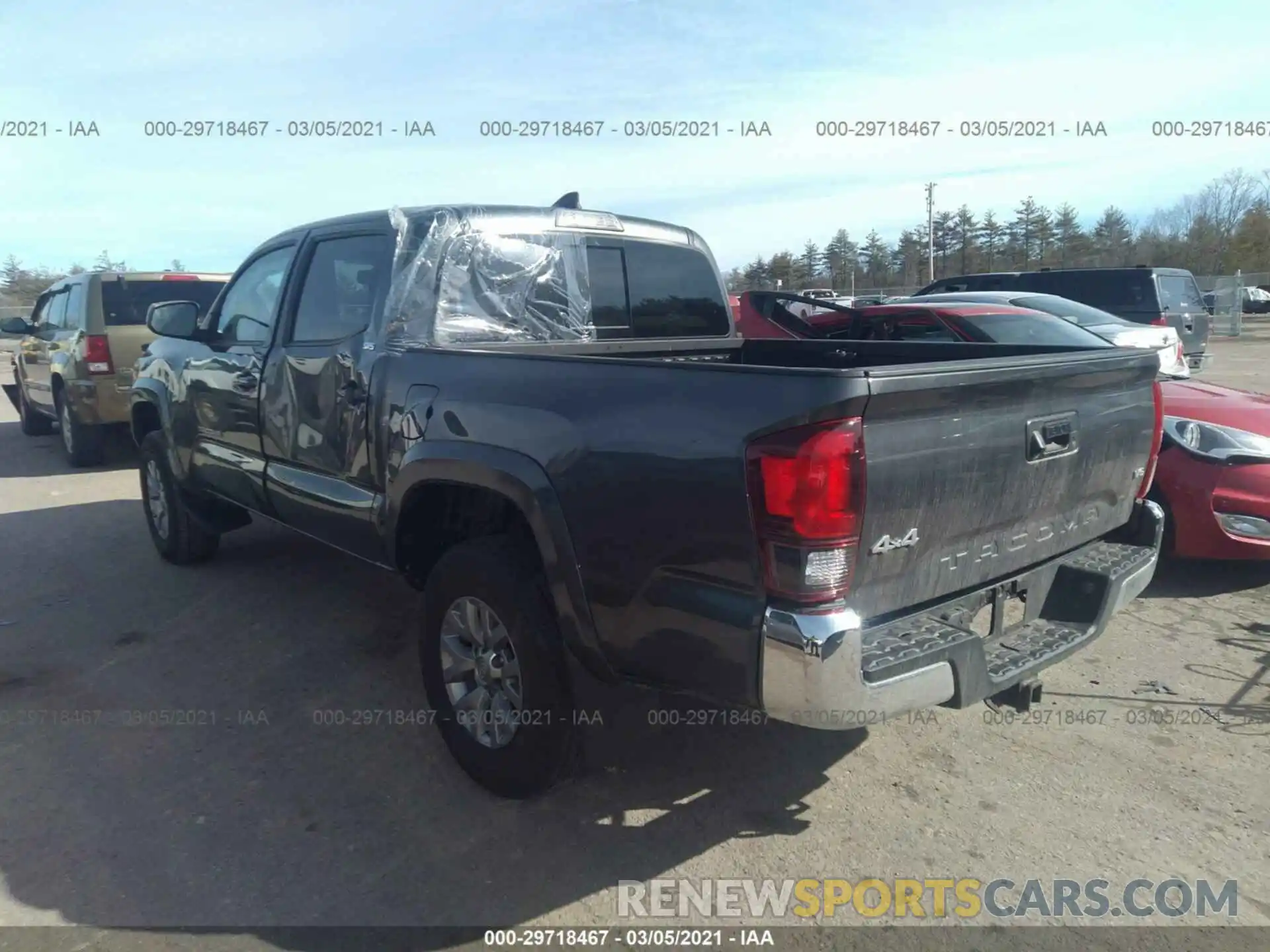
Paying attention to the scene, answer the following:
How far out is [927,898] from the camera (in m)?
2.83

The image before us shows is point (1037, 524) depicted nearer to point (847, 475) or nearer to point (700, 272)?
point (847, 475)

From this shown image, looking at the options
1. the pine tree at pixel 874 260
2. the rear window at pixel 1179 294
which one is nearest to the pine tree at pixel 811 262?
the pine tree at pixel 874 260

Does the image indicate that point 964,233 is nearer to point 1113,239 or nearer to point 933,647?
point 1113,239

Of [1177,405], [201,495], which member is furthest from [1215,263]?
[201,495]

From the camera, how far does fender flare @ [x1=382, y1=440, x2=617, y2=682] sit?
2.89m

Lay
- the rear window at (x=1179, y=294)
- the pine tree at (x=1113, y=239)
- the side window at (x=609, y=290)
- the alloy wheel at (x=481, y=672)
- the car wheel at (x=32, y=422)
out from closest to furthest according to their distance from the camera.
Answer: the alloy wheel at (x=481, y=672) < the side window at (x=609, y=290) < the car wheel at (x=32, y=422) < the rear window at (x=1179, y=294) < the pine tree at (x=1113, y=239)

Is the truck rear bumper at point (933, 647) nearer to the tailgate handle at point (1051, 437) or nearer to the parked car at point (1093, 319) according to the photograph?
the tailgate handle at point (1051, 437)

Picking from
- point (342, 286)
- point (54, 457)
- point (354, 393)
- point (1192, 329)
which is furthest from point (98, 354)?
point (1192, 329)

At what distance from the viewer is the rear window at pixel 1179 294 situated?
1441 cm

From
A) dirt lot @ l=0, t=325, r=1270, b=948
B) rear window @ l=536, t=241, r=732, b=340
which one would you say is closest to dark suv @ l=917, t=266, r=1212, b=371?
dirt lot @ l=0, t=325, r=1270, b=948

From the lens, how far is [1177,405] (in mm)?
5660

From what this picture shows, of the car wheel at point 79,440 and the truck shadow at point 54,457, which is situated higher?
the car wheel at point 79,440

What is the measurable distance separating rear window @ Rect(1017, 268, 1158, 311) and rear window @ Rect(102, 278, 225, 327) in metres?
11.6

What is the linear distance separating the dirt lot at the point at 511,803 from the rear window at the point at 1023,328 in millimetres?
2998
